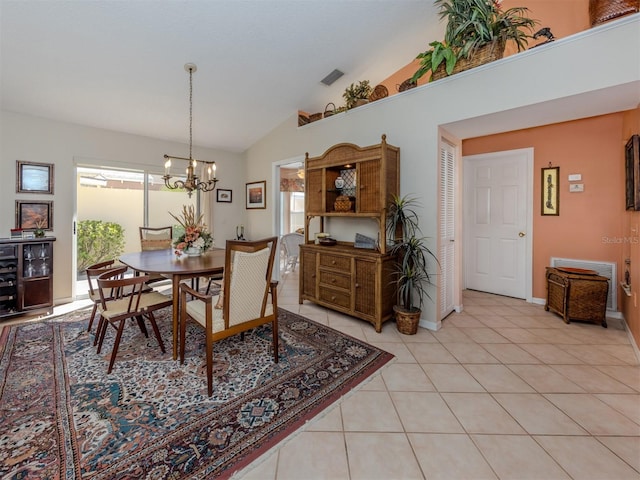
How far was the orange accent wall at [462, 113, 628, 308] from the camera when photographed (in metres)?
3.23

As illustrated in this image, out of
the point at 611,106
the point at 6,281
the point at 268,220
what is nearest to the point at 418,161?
the point at 611,106

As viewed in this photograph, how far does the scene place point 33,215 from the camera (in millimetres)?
3641

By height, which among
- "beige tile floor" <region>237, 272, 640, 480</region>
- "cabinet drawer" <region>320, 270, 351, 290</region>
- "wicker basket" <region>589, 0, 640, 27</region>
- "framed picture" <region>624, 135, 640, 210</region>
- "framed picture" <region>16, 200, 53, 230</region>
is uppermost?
"wicker basket" <region>589, 0, 640, 27</region>

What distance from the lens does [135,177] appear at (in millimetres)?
4574

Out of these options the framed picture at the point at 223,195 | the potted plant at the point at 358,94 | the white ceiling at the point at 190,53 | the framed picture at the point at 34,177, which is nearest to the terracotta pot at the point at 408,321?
the potted plant at the point at 358,94

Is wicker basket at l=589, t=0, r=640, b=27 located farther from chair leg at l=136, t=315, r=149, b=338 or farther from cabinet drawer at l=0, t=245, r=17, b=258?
cabinet drawer at l=0, t=245, r=17, b=258

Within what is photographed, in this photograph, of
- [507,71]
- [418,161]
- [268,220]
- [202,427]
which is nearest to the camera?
[202,427]

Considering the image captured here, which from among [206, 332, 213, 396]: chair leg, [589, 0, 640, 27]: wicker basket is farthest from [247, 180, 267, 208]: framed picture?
[589, 0, 640, 27]: wicker basket

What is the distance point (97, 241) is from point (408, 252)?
14.7 ft

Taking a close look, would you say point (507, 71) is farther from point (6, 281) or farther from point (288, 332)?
point (6, 281)

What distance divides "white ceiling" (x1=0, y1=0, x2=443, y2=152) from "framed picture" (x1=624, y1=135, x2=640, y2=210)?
2357 millimetres

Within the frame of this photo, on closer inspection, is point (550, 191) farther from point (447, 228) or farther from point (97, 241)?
point (97, 241)

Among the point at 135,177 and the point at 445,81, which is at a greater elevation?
the point at 445,81

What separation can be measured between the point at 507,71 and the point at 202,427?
3.47 m
